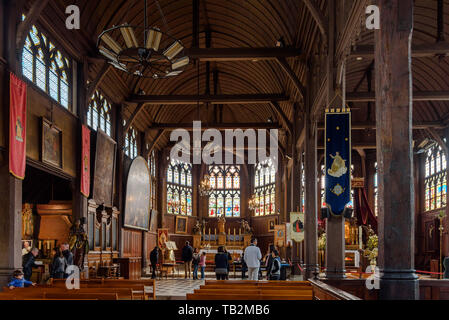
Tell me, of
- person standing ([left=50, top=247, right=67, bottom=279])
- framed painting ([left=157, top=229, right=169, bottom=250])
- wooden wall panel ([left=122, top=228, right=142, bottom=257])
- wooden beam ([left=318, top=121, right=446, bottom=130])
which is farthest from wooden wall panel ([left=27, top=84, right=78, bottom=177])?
framed painting ([left=157, top=229, right=169, bottom=250])

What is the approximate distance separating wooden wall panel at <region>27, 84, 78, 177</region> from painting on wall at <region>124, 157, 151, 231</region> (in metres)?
6.09

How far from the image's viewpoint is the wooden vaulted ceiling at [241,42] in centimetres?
1470

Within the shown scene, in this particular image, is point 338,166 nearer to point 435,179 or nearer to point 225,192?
point 435,179

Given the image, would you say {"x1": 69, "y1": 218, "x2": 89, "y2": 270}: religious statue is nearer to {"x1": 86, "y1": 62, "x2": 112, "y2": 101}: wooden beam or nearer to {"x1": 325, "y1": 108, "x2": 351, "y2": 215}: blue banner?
{"x1": 86, "y1": 62, "x2": 112, "y2": 101}: wooden beam

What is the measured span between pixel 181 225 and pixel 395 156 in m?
27.5

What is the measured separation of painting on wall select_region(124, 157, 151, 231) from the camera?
21.2 metres

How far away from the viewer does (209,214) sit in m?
35.7

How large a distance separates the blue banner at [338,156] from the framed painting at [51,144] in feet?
21.6

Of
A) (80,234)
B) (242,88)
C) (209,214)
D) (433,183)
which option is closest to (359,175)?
(433,183)

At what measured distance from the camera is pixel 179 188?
112ft

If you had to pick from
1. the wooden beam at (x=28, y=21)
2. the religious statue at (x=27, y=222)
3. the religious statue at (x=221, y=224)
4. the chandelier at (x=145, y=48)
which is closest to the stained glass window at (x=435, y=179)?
the religious statue at (x=221, y=224)

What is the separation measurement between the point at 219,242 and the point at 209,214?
331 centimetres

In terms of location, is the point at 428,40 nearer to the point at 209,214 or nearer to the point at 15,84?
the point at 15,84

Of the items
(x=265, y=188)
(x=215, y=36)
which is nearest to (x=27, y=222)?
(x=215, y=36)
